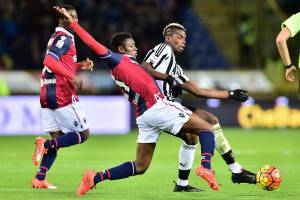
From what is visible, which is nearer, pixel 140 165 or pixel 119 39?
pixel 140 165

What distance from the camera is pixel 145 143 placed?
28.4 ft

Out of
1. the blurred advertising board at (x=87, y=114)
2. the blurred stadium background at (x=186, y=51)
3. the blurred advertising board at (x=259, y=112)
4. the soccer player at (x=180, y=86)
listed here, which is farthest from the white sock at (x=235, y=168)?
the blurred advertising board at (x=259, y=112)

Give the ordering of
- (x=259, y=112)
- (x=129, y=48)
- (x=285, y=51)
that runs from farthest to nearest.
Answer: (x=259, y=112) < (x=129, y=48) < (x=285, y=51)

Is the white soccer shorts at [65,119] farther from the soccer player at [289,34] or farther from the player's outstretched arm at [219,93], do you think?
the soccer player at [289,34]

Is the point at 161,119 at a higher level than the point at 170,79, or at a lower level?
lower

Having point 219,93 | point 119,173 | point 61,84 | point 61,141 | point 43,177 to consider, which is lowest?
point 43,177

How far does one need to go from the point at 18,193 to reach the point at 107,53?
1.78 meters

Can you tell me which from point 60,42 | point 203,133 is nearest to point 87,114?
point 60,42

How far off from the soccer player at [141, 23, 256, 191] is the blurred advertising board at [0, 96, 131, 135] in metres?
9.81

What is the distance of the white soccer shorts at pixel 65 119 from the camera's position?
9914mm

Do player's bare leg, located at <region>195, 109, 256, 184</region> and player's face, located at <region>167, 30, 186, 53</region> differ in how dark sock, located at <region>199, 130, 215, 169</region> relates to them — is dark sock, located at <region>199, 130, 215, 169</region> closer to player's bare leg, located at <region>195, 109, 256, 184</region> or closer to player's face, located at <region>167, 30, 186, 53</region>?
player's bare leg, located at <region>195, 109, 256, 184</region>

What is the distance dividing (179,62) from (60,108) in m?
12.3

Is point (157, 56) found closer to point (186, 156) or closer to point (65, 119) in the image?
point (186, 156)

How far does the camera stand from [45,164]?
9836 millimetres
